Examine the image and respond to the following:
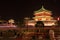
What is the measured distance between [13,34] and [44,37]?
614mm

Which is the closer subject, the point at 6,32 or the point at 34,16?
the point at 6,32

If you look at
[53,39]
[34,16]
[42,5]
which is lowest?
[53,39]

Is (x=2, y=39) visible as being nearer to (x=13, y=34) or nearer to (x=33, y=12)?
(x=13, y=34)

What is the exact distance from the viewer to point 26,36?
10.4 feet

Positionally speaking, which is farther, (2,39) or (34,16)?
(34,16)

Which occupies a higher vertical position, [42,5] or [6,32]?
[42,5]

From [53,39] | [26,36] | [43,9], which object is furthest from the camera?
[43,9]

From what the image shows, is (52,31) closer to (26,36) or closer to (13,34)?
(26,36)

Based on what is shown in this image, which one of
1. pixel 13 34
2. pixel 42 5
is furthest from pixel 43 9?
pixel 13 34

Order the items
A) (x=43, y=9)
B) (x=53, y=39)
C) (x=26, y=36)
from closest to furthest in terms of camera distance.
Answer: (x=53, y=39) < (x=26, y=36) < (x=43, y=9)

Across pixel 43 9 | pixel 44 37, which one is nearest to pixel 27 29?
pixel 44 37

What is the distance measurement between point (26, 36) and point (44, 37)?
34cm

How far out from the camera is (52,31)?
311 centimetres

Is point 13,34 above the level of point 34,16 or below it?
below
